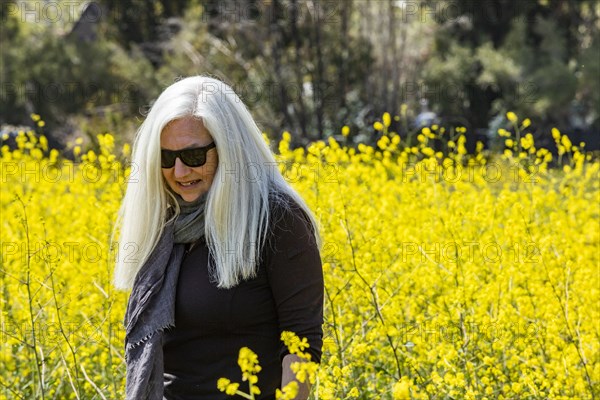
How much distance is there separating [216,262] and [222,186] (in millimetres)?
168

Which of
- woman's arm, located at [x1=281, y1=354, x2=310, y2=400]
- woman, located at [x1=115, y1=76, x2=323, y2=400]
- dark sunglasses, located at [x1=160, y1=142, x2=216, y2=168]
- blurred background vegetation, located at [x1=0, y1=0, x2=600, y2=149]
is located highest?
dark sunglasses, located at [x1=160, y1=142, x2=216, y2=168]

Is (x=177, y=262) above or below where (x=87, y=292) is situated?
above

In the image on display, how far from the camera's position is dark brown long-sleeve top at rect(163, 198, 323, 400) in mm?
2123

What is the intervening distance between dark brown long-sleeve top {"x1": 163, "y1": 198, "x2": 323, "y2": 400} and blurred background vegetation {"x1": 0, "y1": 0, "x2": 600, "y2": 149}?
1265 cm

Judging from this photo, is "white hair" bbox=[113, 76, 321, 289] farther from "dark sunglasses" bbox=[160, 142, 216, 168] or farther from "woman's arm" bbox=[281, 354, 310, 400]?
"woman's arm" bbox=[281, 354, 310, 400]

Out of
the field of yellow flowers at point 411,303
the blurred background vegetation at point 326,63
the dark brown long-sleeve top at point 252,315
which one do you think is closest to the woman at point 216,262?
the dark brown long-sleeve top at point 252,315

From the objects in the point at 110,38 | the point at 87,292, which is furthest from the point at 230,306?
the point at 110,38

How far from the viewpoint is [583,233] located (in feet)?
18.1

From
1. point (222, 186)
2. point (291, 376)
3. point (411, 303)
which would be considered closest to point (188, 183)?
point (222, 186)

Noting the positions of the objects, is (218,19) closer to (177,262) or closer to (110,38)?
(110,38)

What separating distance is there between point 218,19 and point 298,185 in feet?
47.1

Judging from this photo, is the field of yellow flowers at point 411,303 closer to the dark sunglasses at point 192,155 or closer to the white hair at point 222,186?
the white hair at point 222,186

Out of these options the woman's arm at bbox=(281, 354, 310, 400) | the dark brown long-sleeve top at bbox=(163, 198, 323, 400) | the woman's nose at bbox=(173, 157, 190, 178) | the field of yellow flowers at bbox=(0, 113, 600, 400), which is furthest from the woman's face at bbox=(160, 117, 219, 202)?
the field of yellow flowers at bbox=(0, 113, 600, 400)

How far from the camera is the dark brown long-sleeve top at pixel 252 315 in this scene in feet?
6.97
